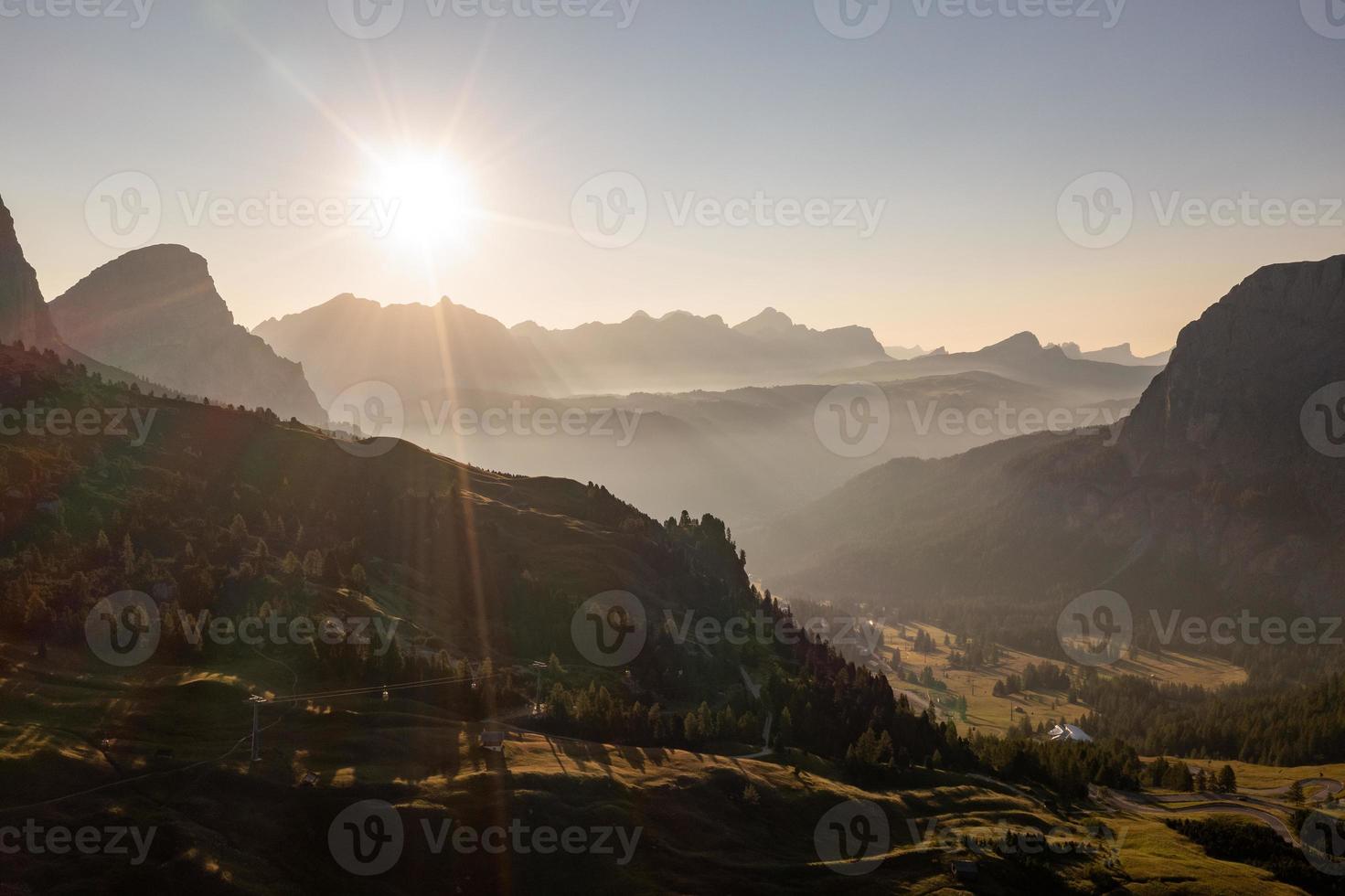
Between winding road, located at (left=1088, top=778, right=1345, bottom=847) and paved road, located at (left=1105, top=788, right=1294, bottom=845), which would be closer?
paved road, located at (left=1105, top=788, right=1294, bottom=845)

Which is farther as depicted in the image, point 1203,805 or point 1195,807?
point 1203,805

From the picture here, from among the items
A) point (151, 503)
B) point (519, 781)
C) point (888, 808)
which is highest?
point (151, 503)

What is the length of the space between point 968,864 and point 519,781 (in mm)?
53195

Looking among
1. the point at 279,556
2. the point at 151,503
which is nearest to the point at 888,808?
the point at 279,556

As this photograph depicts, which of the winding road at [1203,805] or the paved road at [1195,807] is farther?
the winding road at [1203,805]

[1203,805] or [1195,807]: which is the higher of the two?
[1195,807]

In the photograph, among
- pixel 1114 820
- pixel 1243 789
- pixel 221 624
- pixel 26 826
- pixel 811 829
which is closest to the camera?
pixel 26 826

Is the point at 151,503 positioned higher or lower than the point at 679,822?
higher

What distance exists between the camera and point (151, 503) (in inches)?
6521

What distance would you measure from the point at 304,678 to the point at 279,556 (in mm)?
57400

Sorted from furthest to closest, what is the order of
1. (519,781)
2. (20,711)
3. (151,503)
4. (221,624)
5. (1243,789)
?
(1243,789) < (151,503) < (221,624) < (519,781) < (20,711)

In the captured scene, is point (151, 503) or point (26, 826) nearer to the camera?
point (26, 826)

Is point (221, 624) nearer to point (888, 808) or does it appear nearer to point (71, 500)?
point (71, 500)

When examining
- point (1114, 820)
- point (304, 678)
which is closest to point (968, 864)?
point (1114, 820)
